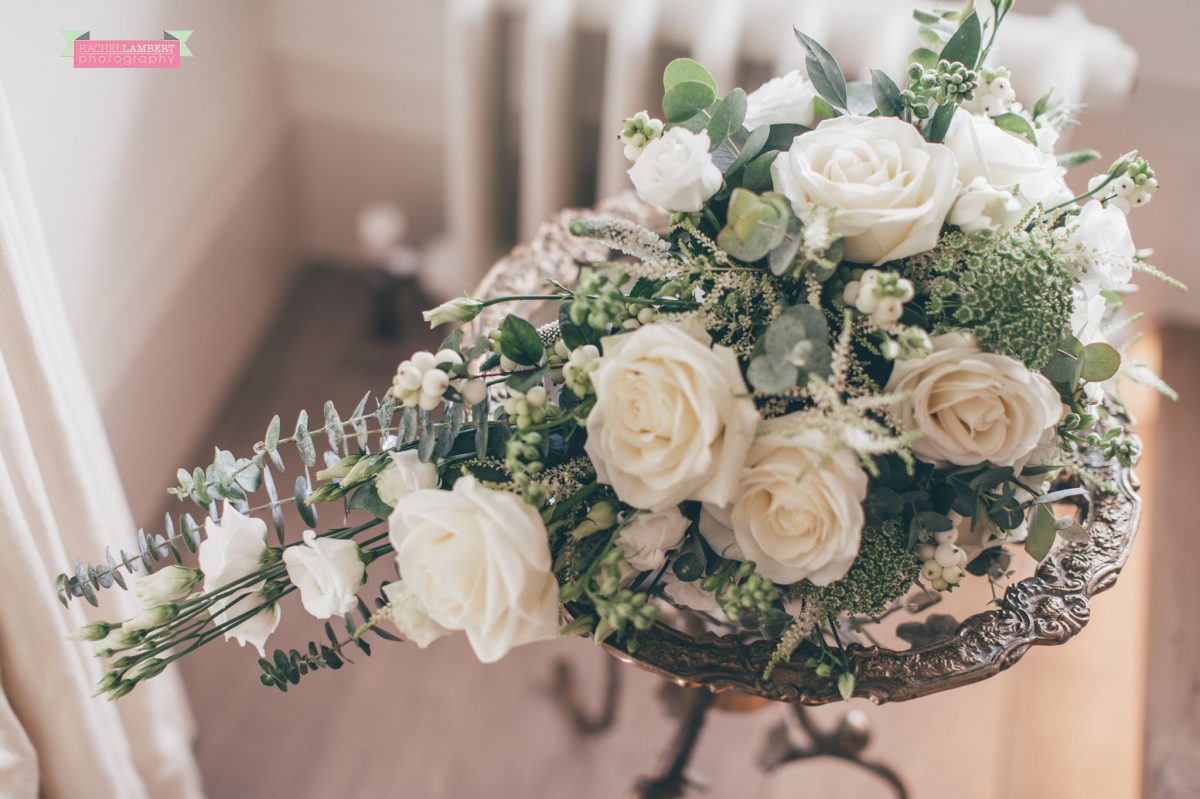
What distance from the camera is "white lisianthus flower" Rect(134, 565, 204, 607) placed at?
25.0 inches

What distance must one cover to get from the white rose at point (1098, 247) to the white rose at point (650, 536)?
0.31 meters

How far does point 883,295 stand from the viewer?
22.7 inches

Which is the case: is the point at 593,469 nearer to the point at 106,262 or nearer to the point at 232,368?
the point at 106,262

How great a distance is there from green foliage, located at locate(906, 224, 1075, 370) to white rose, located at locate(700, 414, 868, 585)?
0.12 meters

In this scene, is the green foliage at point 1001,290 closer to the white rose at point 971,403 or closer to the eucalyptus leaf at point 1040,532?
the white rose at point 971,403

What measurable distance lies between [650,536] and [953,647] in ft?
0.91

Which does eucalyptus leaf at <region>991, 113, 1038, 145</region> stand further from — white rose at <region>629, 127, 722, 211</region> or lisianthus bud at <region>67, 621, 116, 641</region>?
lisianthus bud at <region>67, 621, 116, 641</region>

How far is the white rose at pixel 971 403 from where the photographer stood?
1.95ft

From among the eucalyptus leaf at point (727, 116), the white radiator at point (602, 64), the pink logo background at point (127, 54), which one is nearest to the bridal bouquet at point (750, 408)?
the eucalyptus leaf at point (727, 116)

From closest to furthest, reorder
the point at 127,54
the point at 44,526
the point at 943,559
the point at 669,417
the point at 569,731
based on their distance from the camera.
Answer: the point at 669,417 < the point at 943,559 < the point at 44,526 < the point at 127,54 < the point at 569,731

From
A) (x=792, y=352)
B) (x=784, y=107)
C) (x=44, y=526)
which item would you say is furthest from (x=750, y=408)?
(x=44, y=526)

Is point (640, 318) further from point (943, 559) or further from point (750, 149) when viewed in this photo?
point (943, 559)

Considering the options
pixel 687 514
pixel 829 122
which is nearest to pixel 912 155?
pixel 829 122

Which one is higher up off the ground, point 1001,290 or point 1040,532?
point 1001,290
